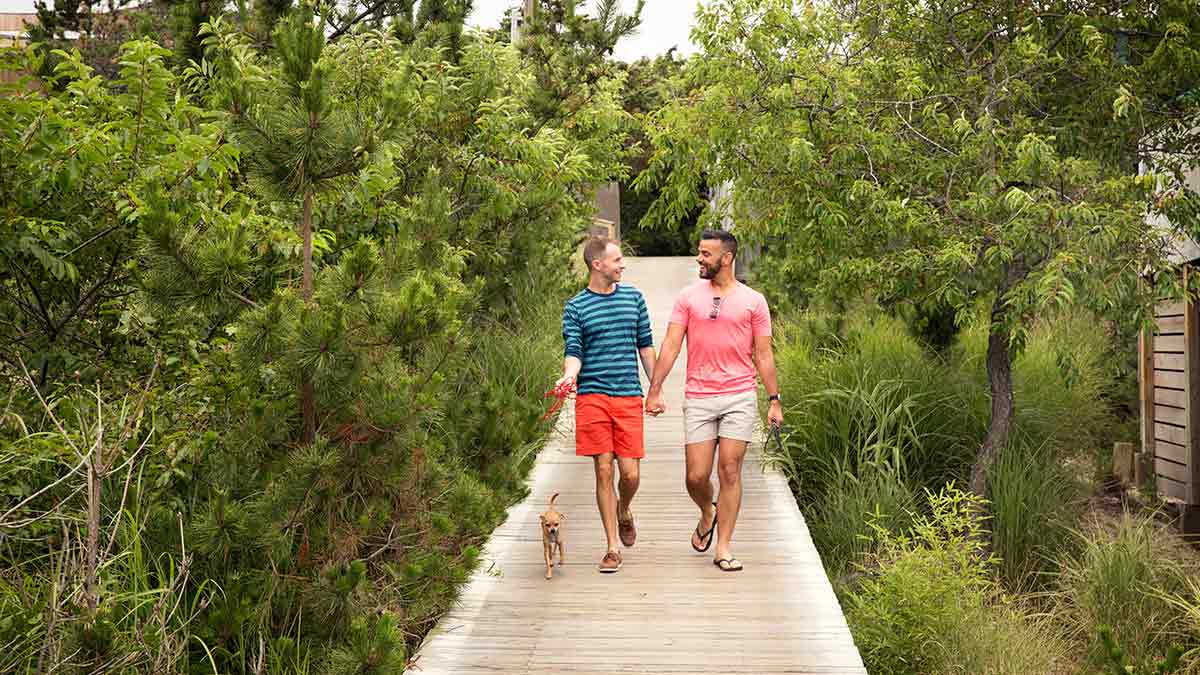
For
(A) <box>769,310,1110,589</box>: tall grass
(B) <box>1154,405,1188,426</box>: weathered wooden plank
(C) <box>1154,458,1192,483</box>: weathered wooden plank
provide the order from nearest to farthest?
(A) <box>769,310,1110,589</box>: tall grass, (C) <box>1154,458,1192,483</box>: weathered wooden plank, (B) <box>1154,405,1188,426</box>: weathered wooden plank

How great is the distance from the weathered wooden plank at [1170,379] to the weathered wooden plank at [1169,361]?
0.05 meters

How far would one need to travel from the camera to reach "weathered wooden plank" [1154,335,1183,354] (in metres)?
13.1

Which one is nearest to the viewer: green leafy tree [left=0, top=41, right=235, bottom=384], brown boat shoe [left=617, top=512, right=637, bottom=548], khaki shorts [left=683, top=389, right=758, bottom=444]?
green leafy tree [left=0, top=41, right=235, bottom=384]

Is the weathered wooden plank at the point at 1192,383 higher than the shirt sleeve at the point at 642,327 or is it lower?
lower

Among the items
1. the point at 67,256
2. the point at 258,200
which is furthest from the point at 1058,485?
the point at 67,256

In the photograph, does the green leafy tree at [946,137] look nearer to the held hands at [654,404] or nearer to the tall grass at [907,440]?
the tall grass at [907,440]

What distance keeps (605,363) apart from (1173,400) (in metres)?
8.32

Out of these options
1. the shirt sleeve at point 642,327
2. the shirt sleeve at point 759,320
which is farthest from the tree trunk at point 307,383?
the shirt sleeve at point 759,320

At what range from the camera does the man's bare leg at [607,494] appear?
24.8 feet

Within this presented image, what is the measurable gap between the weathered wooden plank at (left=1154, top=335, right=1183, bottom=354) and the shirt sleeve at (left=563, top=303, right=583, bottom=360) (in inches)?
320

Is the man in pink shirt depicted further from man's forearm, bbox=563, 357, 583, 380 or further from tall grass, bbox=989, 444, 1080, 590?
tall grass, bbox=989, 444, 1080, 590

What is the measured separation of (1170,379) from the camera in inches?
531

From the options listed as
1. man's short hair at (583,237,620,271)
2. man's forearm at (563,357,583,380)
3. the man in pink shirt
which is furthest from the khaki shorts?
man's short hair at (583,237,620,271)

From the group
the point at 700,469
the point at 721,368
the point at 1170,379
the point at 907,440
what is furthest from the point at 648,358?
the point at 1170,379
